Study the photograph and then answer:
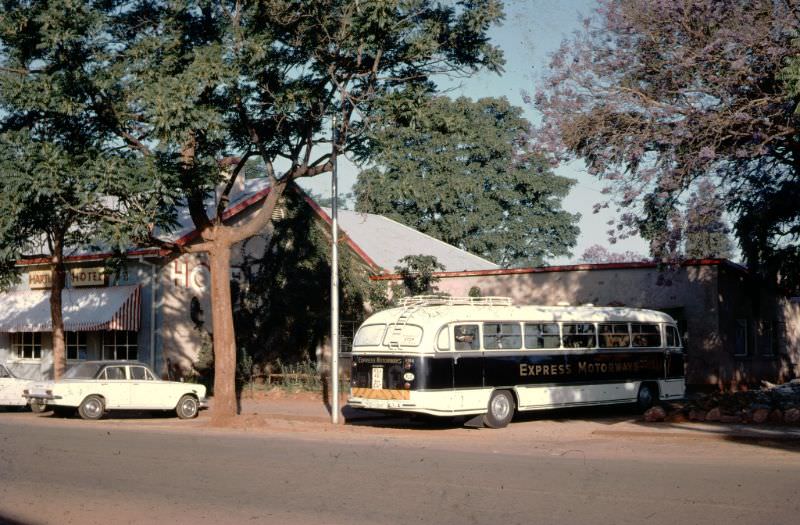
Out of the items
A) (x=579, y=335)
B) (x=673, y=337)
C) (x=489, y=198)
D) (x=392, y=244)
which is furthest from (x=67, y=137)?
(x=489, y=198)

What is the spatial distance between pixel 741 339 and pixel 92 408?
20658 millimetres

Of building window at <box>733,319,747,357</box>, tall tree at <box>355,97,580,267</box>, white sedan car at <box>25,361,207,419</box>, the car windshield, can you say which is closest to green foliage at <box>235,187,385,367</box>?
white sedan car at <box>25,361,207,419</box>

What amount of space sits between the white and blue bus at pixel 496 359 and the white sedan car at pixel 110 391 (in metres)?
5.79

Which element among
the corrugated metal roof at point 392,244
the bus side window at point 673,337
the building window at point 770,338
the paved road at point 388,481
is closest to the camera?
the paved road at point 388,481

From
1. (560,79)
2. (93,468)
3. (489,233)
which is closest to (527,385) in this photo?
(560,79)

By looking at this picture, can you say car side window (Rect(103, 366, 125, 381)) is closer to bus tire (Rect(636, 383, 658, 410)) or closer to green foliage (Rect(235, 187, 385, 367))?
green foliage (Rect(235, 187, 385, 367))

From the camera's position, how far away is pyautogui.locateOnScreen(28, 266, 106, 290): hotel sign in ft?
111

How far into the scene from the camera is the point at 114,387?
23.8 metres

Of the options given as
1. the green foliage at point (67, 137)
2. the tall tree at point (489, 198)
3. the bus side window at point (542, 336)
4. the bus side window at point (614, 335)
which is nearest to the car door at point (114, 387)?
the green foliage at point (67, 137)

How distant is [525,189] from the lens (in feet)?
198

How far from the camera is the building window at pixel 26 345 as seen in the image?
3641 cm

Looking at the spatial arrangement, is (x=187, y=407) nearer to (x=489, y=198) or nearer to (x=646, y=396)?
(x=646, y=396)

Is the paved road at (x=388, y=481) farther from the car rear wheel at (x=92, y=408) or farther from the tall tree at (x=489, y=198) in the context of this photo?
the tall tree at (x=489, y=198)

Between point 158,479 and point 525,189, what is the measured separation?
50.0 metres
